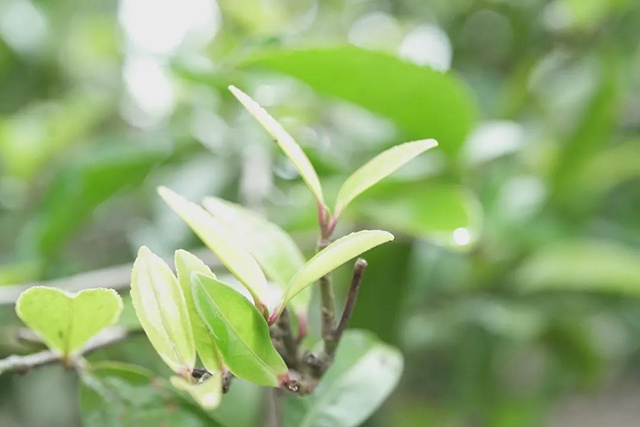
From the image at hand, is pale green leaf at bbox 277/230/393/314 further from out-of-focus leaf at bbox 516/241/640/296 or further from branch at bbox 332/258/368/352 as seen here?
out-of-focus leaf at bbox 516/241/640/296

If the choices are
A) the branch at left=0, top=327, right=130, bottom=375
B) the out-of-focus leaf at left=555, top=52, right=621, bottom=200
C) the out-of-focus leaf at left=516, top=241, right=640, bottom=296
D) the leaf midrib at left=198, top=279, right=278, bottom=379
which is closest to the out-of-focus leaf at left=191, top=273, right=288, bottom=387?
the leaf midrib at left=198, top=279, right=278, bottom=379

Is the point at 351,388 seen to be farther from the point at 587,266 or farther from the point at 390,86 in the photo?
the point at 587,266

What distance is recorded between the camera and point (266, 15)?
100cm

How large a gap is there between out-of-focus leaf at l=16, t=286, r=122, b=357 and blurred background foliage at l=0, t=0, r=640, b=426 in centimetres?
8

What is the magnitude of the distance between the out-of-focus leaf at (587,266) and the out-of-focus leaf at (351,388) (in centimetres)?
32

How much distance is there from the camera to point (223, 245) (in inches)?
11.5

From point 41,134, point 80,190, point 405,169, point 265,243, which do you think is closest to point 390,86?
point 405,169

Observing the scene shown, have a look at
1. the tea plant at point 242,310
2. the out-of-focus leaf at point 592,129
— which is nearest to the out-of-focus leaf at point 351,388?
the tea plant at point 242,310

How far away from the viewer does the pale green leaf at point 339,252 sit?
0.91 feet

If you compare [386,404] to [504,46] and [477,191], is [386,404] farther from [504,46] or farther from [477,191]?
[504,46]

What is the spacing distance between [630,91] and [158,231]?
68cm

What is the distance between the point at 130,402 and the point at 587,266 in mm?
487

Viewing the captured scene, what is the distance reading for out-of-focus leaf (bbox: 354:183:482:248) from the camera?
1.57 ft

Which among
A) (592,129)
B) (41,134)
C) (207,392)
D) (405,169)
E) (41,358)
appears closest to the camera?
(207,392)
